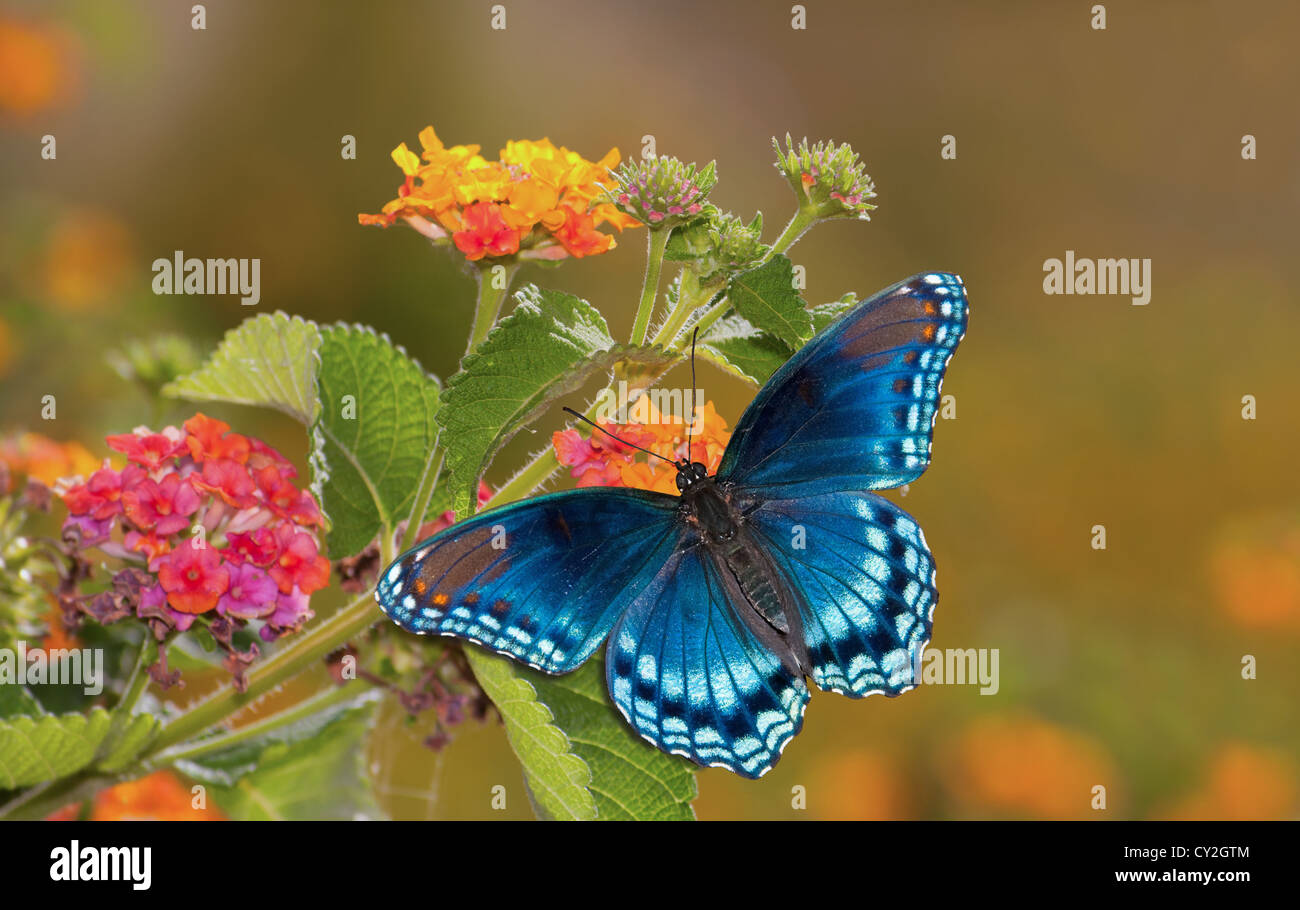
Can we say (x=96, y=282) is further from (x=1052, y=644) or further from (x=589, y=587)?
(x=1052, y=644)

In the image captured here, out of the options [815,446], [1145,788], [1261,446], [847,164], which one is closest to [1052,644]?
[1145,788]

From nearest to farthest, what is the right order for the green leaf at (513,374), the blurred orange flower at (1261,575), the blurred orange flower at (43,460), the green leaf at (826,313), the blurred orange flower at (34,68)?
the green leaf at (513,374) → the green leaf at (826,313) → the blurred orange flower at (43,460) → the blurred orange flower at (1261,575) → the blurred orange flower at (34,68)

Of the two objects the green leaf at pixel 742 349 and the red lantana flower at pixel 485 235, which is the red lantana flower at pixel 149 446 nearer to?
the red lantana flower at pixel 485 235

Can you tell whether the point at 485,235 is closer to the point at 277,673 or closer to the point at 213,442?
the point at 213,442

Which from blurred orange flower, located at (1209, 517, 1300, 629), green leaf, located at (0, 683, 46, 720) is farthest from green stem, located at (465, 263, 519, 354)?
blurred orange flower, located at (1209, 517, 1300, 629)

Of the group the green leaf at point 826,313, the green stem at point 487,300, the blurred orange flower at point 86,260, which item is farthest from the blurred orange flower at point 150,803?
the blurred orange flower at point 86,260

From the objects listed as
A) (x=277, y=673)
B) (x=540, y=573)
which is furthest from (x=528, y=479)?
(x=277, y=673)
